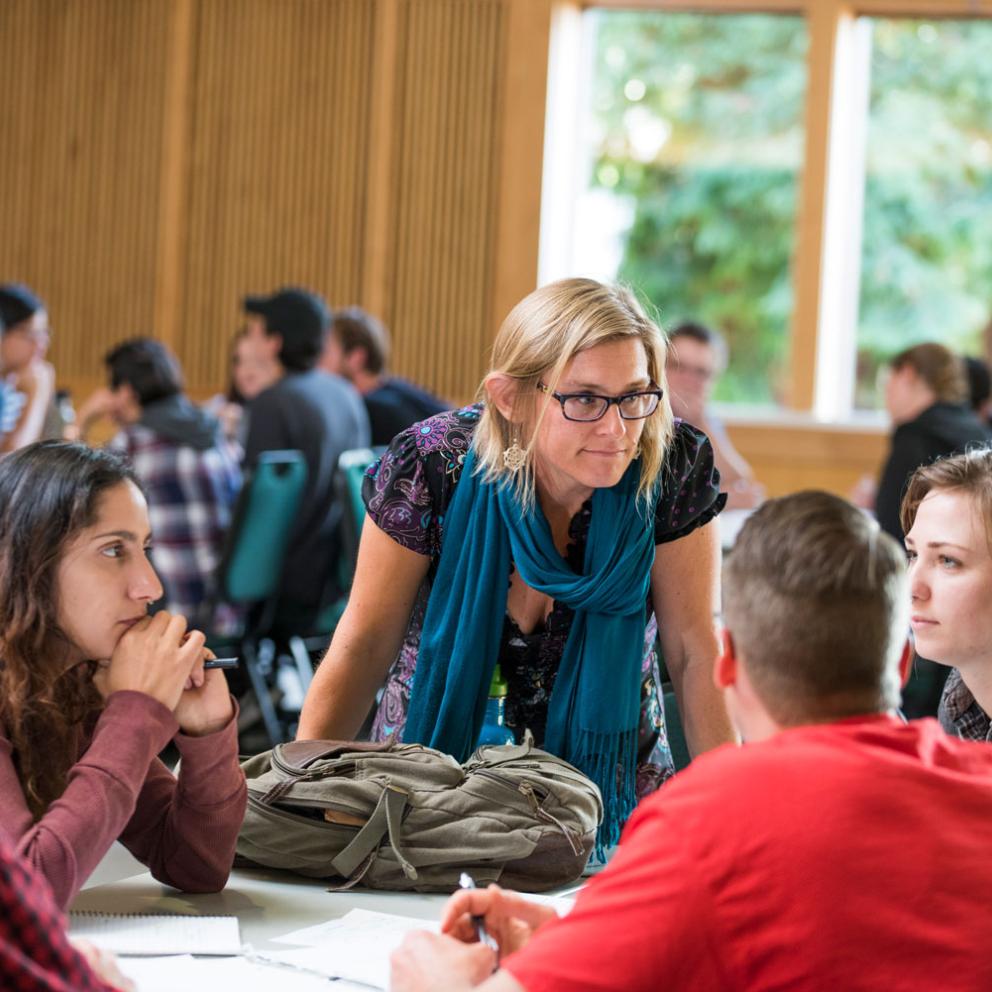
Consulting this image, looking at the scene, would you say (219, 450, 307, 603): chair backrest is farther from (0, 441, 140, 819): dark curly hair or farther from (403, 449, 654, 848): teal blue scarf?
(0, 441, 140, 819): dark curly hair

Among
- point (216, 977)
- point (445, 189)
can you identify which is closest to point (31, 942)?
point (216, 977)

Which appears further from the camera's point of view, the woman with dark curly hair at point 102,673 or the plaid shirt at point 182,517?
the plaid shirt at point 182,517

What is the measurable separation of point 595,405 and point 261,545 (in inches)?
110

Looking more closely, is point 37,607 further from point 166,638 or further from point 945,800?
point 945,800

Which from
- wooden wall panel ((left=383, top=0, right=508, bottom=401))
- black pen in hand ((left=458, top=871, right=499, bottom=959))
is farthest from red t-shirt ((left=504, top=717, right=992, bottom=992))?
wooden wall panel ((left=383, top=0, right=508, bottom=401))

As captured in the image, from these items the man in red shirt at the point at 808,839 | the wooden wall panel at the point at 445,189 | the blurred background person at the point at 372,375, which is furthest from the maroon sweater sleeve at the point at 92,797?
the wooden wall panel at the point at 445,189

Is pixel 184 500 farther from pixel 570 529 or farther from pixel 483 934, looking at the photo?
pixel 483 934

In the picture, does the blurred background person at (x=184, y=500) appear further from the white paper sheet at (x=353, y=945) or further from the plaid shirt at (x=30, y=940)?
the plaid shirt at (x=30, y=940)

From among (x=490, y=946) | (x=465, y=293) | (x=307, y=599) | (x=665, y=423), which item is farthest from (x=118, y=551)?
(x=465, y=293)

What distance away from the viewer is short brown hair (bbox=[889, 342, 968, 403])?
5609 mm

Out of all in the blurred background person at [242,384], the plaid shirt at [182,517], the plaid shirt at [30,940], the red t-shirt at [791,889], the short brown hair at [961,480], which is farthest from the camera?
the blurred background person at [242,384]

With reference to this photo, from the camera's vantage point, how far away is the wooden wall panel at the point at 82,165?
8656mm

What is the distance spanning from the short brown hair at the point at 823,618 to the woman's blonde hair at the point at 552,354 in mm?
1127

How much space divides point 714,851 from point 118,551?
3.32 feet
